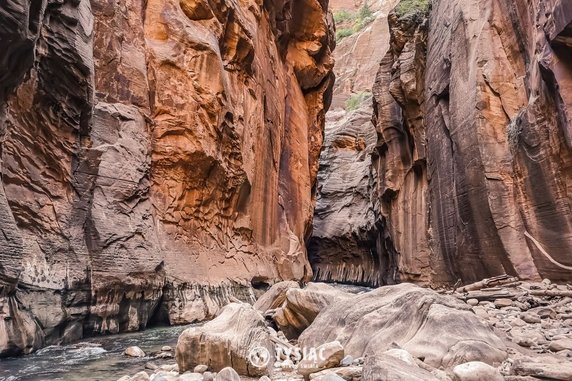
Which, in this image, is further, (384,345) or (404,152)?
(404,152)

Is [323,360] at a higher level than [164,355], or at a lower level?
higher

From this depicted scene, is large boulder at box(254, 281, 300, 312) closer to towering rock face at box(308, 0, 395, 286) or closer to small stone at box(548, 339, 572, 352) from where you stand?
small stone at box(548, 339, 572, 352)

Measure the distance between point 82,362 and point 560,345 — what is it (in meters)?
6.11

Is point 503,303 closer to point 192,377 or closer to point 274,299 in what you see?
point 274,299

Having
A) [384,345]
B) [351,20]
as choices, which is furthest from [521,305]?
[351,20]

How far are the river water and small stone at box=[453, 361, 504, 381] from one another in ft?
13.0

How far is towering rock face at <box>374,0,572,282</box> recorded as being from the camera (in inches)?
381

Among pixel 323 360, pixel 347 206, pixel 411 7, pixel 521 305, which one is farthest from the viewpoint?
pixel 347 206

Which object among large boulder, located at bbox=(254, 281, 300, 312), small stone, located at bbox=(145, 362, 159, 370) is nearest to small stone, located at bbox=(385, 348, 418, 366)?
small stone, located at bbox=(145, 362, 159, 370)

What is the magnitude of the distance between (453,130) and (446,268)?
4.89 meters

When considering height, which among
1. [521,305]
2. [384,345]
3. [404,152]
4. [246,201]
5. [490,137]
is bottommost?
[384,345]

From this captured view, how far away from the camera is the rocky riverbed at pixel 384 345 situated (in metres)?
3.56

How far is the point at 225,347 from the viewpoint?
4887 millimetres

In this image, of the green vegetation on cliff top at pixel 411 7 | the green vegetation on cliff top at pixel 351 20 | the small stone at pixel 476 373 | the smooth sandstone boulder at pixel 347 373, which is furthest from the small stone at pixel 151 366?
the green vegetation on cliff top at pixel 351 20
